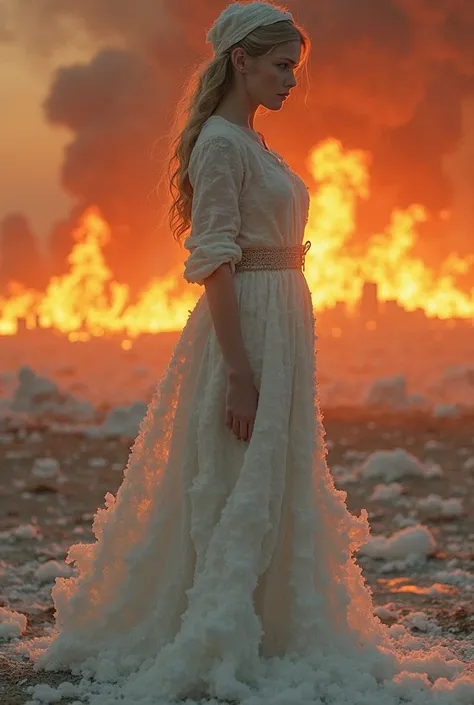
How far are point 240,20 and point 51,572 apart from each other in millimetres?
3936

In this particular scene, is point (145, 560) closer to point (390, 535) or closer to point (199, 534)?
point (199, 534)

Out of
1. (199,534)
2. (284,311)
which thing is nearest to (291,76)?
(284,311)

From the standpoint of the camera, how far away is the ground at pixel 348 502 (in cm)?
541

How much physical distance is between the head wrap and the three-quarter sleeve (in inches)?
15.5

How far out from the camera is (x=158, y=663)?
3.68m

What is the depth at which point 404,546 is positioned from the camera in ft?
23.0

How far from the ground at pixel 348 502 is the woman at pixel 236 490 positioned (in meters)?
0.48

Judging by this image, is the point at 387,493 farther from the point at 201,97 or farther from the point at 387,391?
the point at 387,391

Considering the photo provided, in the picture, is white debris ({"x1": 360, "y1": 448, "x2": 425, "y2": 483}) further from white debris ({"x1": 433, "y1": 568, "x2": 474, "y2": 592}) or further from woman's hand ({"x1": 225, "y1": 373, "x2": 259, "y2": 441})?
woman's hand ({"x1": 225, "y1": 373, "x2": 259, "y2": 441})

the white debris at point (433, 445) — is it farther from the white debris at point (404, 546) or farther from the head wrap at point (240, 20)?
the head wrap at point (240, 20)

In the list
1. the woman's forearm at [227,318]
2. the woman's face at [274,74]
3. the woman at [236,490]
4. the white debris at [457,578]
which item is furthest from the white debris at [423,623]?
the woman's face at [274,74]

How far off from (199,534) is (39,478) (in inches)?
295

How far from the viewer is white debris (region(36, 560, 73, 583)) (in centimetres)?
631

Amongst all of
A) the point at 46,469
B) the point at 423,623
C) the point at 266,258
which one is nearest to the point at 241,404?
the point at 266,258
